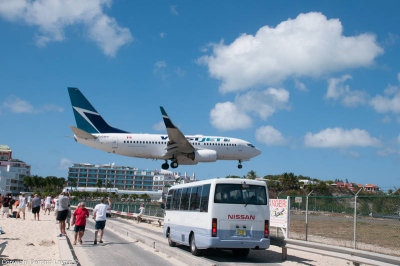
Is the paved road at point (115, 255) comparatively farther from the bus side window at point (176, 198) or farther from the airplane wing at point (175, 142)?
the airplane wing at point (175, 142)

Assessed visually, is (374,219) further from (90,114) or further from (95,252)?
(90,114)

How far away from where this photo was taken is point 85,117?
1458 inches

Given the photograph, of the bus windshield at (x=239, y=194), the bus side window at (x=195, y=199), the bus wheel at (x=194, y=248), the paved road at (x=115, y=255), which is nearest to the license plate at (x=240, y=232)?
the bus windshield at (x=239, y=194)

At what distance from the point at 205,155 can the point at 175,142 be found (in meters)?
3.10

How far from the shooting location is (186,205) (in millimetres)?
13852

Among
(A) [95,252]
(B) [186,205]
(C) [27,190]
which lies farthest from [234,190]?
(C) [27,190]

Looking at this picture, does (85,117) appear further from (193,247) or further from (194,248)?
(194,248)

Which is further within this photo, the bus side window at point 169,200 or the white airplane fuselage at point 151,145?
the white airplane fuselage at point 151,145

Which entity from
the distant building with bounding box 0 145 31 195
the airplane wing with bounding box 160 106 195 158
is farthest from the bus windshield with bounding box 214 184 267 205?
the distant building with bounding box 0 145 31 195

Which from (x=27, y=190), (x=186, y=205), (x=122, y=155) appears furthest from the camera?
(x=27, y=190)

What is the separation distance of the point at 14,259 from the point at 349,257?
8911 millimetres

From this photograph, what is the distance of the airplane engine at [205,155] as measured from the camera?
3503 cm

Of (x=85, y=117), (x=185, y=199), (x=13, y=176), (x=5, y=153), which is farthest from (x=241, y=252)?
(x=5, y=153)

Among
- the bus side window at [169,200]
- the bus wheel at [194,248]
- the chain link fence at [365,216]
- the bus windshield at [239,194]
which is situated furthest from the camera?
the bus side window at [169,200]
